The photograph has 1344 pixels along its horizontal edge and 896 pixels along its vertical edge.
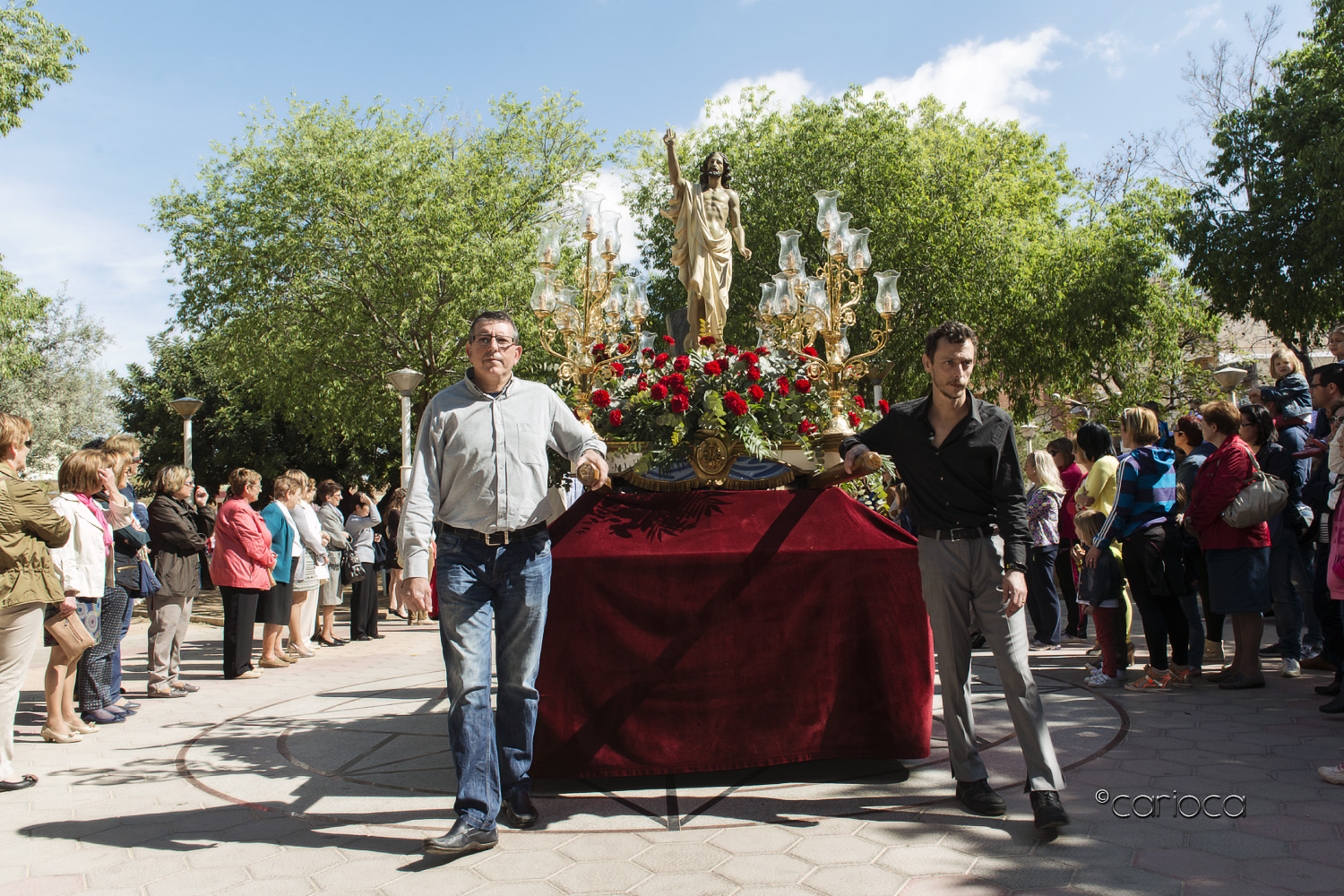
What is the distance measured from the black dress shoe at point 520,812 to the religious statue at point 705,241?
14.4 ft

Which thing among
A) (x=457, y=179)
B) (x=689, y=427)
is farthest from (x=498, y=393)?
(x=457, y=179)

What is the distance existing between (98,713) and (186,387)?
32806mm

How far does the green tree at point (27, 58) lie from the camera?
1561cm

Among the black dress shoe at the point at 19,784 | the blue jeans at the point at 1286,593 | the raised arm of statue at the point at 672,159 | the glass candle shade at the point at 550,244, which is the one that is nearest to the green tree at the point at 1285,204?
the blue jeans at the point at 1286,593

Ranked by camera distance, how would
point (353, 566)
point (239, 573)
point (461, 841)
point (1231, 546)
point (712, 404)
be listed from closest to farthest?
point (461, 841)
point (712, 404)
point (1231, 546)
point (239, 573)
point (353, 566)

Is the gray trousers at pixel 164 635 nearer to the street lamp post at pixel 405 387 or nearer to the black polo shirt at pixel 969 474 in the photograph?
the black polo shirt at pixel 969 474

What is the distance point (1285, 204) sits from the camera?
18562mm

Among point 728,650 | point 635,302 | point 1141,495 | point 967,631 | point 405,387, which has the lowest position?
point 728,650

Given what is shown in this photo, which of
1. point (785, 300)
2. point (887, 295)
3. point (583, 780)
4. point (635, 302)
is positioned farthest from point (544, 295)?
point (583, 780)

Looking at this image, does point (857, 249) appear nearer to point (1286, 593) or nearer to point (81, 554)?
point (1286, 593)

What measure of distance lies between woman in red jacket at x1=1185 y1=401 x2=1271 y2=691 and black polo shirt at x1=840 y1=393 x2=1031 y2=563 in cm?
300

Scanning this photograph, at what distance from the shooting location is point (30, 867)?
11.6 ft

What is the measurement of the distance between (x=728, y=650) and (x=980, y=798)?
1258mm

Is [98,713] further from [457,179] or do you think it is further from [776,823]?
[457,179]
